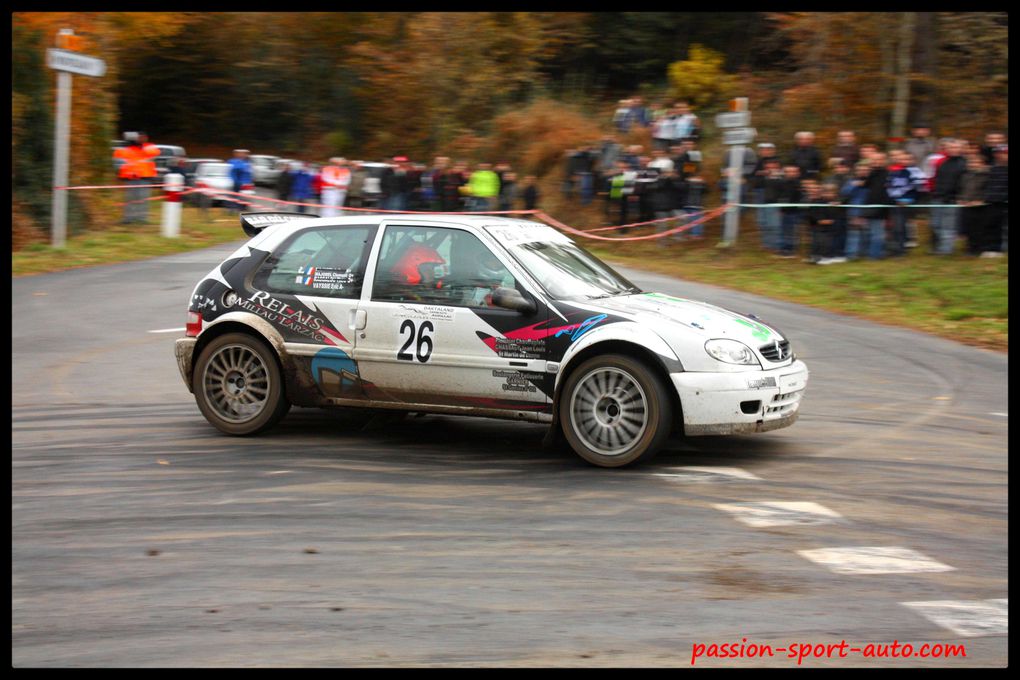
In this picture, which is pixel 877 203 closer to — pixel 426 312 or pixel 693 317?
pixel 693 317

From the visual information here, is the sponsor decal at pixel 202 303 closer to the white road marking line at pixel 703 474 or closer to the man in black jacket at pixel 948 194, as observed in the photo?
the white road marking line at pixel 703 474

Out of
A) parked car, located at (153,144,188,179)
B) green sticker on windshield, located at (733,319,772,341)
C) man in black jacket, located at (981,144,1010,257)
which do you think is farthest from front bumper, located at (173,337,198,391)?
parked car, located at (153,144,188,179)

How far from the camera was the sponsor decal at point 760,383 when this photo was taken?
782 cm

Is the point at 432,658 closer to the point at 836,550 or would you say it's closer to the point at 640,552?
the point at 640,552

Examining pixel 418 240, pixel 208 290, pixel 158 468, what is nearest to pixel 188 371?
pixel 208 290

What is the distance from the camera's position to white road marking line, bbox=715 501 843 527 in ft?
21.9

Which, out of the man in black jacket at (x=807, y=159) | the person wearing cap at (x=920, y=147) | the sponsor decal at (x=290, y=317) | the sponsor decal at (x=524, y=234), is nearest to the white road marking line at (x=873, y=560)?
the sponsor decal at (x=524, y=234)

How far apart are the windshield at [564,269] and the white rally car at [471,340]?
17mm

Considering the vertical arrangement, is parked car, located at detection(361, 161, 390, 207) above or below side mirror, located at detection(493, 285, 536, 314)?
above

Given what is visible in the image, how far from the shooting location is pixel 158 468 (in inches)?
313

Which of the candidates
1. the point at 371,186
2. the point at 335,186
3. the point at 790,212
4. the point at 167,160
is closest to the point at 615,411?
the point at 790,212

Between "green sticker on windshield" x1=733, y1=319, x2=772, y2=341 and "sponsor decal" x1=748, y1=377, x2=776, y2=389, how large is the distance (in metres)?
0.35

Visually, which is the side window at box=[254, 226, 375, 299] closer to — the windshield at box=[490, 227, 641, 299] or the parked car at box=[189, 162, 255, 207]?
the windshield at box=[490, 227, 641, 299]

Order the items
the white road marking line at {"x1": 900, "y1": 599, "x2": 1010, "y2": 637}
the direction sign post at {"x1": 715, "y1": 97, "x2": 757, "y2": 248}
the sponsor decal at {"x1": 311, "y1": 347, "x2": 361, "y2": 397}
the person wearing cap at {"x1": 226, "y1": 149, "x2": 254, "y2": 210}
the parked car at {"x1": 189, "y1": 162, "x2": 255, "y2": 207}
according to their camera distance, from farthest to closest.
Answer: the person wearing cap at {"x1": 226, "y1": 149, "x2": 254, "y2": 210} → the parked car at {"x1": 189, "y1": 162, "x2": 255, "y2": 207} → the direction sign post at {"x1": 715, "y1": 97, "x2": 757, "y2": 248} → the sponsor decal at {"x1": 311, "y1": 347, "x2": 361, "y2": 397} → the white road marking line at {"x1": 900, "y1": 599, "x2": 1010, "y2": 637}
